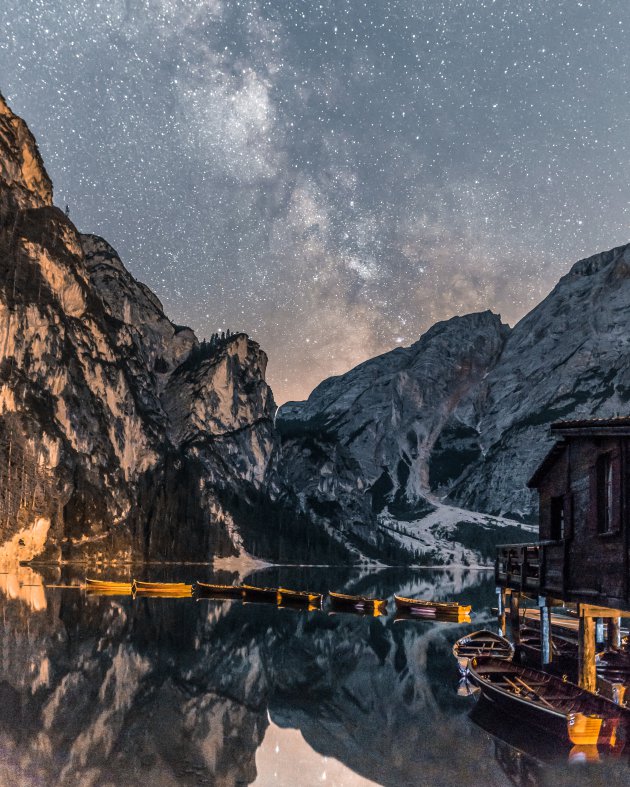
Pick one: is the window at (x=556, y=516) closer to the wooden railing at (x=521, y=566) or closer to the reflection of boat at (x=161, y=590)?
the wooden railing at (x=521, y=566)

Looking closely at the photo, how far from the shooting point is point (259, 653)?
41.8 m

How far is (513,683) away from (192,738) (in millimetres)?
13090

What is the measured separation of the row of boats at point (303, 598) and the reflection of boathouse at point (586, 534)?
3671 centimetres

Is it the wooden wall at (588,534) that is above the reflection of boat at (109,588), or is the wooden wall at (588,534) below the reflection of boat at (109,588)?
above

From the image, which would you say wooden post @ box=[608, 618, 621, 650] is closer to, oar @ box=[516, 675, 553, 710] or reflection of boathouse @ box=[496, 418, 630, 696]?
reflection of boathouse @ box=[496, 418, 630, 696]

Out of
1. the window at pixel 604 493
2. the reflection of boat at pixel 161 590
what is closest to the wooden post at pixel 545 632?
the window at pixel 604 493

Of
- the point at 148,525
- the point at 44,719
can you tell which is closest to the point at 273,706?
the point at 44,719

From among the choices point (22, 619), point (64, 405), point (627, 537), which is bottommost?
point (22, 619)

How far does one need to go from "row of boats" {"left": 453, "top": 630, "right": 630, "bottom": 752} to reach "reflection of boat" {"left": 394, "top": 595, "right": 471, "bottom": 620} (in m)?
36.2

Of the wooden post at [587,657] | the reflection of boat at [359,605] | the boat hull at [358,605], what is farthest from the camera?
the reflection of boat at [359,605]

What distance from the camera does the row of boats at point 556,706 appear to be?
2206cm

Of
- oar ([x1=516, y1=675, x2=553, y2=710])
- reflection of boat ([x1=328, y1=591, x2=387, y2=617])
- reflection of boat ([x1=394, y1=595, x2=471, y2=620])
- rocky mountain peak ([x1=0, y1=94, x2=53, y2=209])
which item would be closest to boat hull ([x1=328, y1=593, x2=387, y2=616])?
reflection of boat ([x1=328, y1=591, x2=387, y2=617])

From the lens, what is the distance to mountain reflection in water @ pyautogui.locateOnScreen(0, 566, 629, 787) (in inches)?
783

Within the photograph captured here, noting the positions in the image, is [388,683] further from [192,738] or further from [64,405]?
[64,405]
